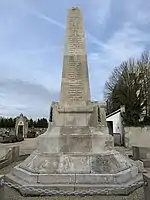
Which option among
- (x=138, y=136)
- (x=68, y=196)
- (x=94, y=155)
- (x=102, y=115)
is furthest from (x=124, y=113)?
(x=68, y=196)

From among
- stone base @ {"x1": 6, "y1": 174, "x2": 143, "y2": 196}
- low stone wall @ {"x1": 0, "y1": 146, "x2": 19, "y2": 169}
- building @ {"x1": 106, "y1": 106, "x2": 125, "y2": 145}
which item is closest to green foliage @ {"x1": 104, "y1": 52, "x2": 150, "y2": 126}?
building @ {"x1": 106, "y1": 106, "x2": 125, "y2": 145}

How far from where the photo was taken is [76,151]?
8203mm

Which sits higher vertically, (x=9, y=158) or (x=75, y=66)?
(x=75, y=66)

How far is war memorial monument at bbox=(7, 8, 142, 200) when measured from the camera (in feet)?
22.8

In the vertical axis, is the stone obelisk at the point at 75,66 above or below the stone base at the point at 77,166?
above

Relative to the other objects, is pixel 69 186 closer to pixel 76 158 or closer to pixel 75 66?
pixel 76 158

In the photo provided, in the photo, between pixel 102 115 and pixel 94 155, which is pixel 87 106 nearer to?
pixel 102 115

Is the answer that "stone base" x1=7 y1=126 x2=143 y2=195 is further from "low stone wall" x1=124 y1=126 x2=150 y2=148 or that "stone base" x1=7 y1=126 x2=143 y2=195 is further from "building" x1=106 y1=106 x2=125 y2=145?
"building" x1=106 y1=106 x2=125 y2=145

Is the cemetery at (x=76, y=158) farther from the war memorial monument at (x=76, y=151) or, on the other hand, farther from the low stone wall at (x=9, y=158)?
the low stone wall at (x=9, y=158)

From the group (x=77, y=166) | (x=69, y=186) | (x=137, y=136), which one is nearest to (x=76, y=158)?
(x=77, y=166)

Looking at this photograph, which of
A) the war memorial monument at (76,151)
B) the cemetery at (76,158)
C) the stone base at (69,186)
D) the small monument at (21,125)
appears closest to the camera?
the stone base at (69,186)

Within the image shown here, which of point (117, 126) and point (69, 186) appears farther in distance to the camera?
point (117, 126)

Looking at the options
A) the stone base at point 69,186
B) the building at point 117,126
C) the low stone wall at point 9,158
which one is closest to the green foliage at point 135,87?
the building at point 117,126

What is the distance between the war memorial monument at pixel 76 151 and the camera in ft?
22.8
